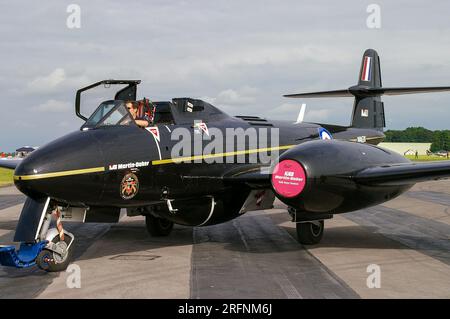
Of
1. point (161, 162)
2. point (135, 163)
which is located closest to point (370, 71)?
point (161, 162)

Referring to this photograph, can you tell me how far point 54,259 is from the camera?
876 cm

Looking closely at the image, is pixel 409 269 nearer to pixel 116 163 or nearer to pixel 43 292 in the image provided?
pixel 116 163

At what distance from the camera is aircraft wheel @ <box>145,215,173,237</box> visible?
13.0 meters

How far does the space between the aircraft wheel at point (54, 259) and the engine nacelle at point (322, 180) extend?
374 centimetres

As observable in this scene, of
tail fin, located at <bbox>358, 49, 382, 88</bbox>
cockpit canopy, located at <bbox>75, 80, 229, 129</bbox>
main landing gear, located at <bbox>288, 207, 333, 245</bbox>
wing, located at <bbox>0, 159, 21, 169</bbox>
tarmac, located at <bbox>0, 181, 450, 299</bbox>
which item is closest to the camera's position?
tarmac, located at <bbox>0, 181, 450, 299</bbox>

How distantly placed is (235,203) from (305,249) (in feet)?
5.56

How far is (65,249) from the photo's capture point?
29.3 feet

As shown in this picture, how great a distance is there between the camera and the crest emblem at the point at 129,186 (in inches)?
371

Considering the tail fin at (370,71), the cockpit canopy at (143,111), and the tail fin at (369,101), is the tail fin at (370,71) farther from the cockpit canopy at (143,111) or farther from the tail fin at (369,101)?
the cockpit canopy at (143,111)

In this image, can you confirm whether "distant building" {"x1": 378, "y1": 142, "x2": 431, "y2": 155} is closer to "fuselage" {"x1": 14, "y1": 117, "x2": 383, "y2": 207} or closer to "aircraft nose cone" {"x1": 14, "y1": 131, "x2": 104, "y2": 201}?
"fuselage" {"x1": 14, "y1": 117, "x2": 383, "y2": 207}

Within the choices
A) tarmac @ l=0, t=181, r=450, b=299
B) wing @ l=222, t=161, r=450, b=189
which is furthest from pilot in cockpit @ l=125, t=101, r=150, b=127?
wing @ l=222, t=161, r=450, b=189

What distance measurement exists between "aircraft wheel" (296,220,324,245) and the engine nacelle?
1.47 meters

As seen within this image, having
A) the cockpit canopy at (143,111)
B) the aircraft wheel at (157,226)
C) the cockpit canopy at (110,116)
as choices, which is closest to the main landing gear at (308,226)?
the cockpit canopy at (143,111)
